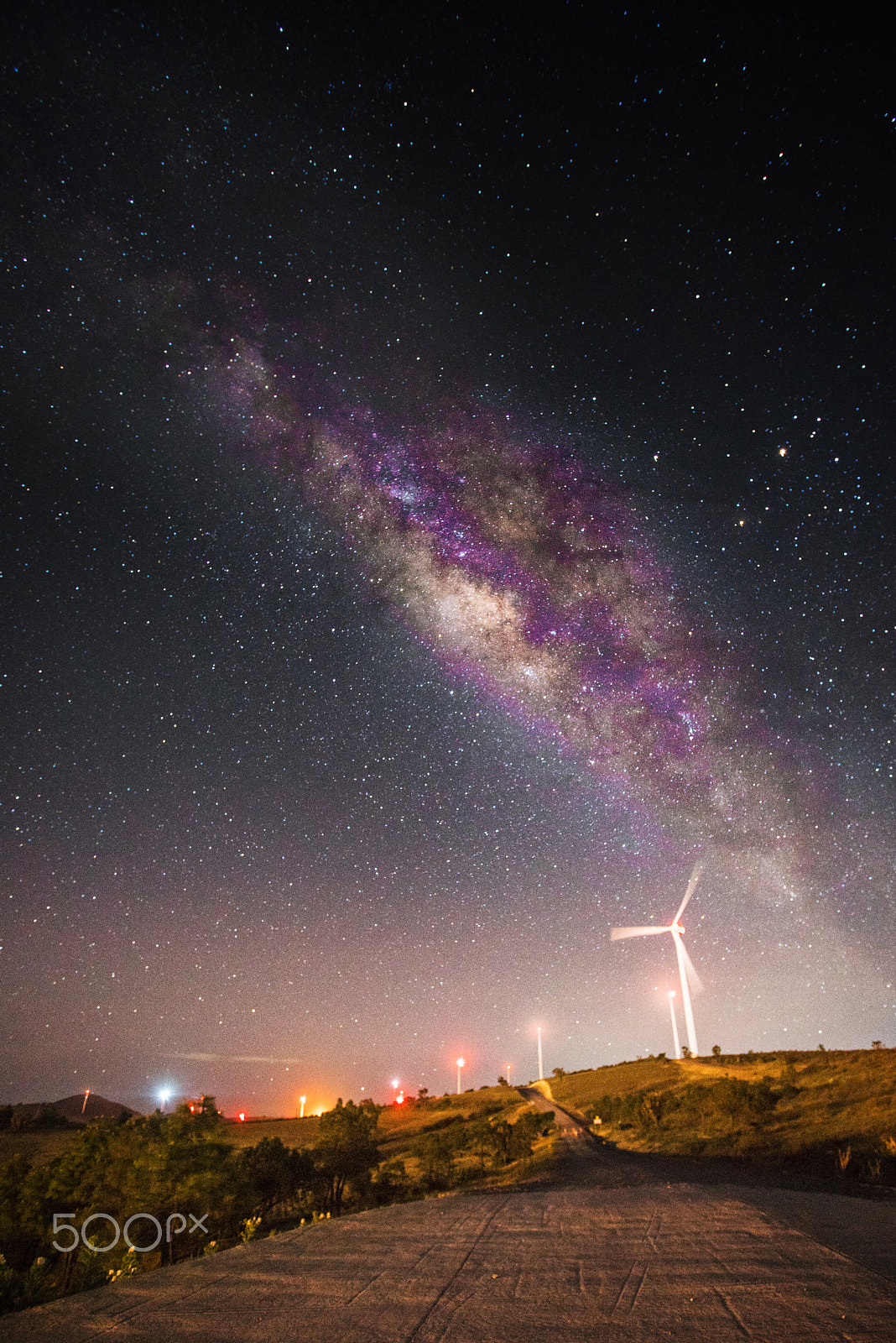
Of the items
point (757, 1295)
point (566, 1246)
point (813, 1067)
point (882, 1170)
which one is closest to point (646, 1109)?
point (813, 1067)

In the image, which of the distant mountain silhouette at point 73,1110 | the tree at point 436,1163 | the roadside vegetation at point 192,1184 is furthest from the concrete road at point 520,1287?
the distant mountain silhouette at point 73,1110

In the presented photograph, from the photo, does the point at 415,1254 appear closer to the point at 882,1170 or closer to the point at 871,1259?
the point at 871,1259

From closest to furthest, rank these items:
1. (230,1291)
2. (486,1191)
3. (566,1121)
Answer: (230,1291) < (486,1191) < (566,1121)

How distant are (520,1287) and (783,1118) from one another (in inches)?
968

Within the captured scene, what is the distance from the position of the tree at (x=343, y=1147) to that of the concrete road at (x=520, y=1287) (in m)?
18.3

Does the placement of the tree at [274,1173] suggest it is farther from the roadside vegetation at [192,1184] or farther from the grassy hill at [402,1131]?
the grassy hill at [402,1131]

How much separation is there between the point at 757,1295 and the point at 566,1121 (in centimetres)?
4199

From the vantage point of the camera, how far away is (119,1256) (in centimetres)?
1702

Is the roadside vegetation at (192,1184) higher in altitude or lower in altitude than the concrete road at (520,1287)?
lower

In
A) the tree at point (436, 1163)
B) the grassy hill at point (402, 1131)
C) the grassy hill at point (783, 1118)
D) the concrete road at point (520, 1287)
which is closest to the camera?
the concrete road at point (520, 1287)

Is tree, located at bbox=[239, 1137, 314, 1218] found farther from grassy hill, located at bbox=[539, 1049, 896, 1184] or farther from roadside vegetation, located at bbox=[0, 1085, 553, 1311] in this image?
grassy hill, located at bbox=[539, 1049, 896, 1184]

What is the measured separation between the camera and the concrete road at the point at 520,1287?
5.28 meters

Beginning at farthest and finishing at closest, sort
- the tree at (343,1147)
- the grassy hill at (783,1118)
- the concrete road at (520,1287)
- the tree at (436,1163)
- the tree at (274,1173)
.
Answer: the tree at (343,1147) → the tree at (274,1173) → the tree at (436,1163) → the grassy hill at (783,1118) → the concrete road at (520,1287)

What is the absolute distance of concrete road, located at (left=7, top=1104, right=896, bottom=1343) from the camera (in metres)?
5.28
